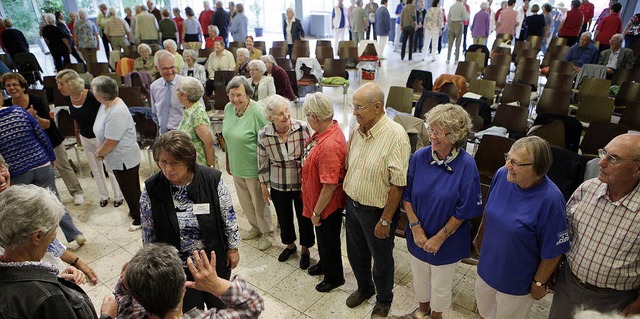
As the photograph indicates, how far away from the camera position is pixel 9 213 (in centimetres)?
148

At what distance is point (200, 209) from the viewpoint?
6.56 ft

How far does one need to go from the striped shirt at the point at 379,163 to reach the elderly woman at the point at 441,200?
105mm

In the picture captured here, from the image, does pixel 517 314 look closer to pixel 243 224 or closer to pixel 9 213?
pixel 9 213

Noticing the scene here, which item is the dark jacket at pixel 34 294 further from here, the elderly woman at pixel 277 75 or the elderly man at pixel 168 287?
the elderly woman at pixel 277 75

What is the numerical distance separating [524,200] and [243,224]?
A: 2.90 m

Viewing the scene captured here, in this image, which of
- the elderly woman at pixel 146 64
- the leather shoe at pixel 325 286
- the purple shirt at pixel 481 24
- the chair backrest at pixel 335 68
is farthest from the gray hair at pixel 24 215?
the purple shirt at pixel 481 24

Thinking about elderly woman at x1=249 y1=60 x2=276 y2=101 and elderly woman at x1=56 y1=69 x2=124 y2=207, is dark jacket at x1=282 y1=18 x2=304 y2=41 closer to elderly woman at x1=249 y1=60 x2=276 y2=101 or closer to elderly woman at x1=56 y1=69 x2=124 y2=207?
elderly woman at x1=249 y1=60 x2=276 y2=101

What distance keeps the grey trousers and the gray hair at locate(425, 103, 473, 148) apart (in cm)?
90

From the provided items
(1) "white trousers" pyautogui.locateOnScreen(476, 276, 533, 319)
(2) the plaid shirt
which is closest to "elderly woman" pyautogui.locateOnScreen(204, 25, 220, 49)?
(2) the plaid shirt

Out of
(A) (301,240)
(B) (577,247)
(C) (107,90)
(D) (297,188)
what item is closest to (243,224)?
(A) (301,240)

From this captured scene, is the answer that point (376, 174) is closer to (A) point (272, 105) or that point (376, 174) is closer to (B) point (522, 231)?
(B) point (522, 231)

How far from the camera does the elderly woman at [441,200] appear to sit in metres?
2.10

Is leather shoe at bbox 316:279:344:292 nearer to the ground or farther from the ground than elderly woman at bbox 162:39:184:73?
nearer to the ground

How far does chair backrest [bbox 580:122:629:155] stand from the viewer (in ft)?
13.7
